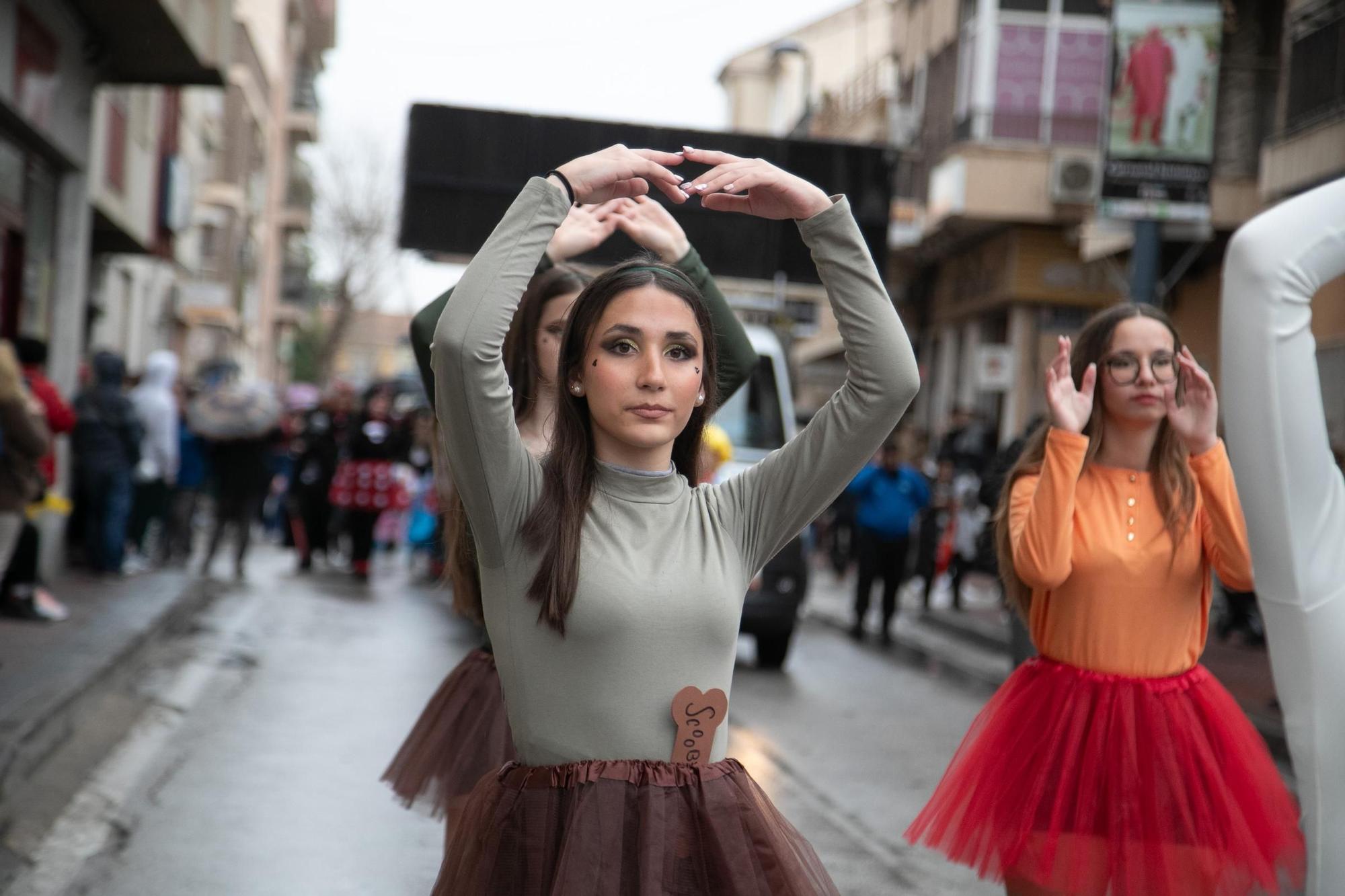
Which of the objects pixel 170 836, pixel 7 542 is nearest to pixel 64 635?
pixel 7 542

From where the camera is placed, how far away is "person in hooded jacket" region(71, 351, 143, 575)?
13.8 m

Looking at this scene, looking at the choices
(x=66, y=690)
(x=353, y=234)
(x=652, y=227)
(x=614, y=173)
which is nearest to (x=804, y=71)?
(x=353, y=234)

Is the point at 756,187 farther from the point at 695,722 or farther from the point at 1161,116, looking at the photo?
the point at 1161,116

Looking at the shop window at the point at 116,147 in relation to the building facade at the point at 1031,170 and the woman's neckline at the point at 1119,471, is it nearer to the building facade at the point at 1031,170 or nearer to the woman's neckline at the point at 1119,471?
the building facade at the point at 1031,170

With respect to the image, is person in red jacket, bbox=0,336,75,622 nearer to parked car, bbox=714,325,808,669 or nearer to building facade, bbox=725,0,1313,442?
parked car, bbox=714,325,808,669

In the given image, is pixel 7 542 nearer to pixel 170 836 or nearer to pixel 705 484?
pixel 170 836

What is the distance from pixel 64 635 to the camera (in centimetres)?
1029

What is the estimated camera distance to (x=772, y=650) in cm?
1226

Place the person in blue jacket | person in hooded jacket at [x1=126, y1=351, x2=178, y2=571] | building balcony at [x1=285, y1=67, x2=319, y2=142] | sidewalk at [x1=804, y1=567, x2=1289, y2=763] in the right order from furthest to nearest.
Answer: building balcony at [x1=285, y1=67, x2=319, y2=142] < person in hooded jacket at [x1=126, y1=351, x2=178, y2=571] < the person in blue jacket < sidewalk at [x1=804, y1=567, x2=1289, y2=763]

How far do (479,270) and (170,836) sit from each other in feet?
14.0

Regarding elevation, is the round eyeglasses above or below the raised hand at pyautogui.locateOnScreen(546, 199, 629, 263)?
below

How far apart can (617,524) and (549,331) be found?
1.30 meters

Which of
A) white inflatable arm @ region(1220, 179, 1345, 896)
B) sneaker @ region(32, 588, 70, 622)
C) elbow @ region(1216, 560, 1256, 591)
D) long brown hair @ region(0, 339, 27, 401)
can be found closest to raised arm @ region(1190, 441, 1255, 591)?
elbow @ region(1216, 560, 1256, 591)

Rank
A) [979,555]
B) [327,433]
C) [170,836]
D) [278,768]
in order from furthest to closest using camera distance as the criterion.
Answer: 1. [327,433]
2. [278,768]
3. [170,836]
4. [979,555]
